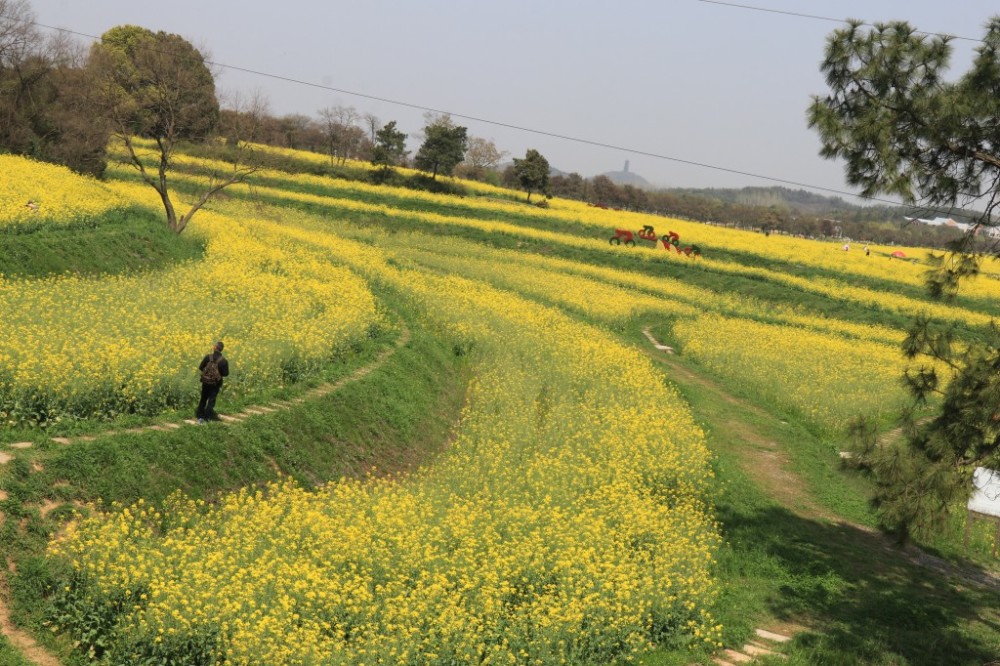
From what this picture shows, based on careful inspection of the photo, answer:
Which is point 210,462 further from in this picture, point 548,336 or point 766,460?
point 548,336

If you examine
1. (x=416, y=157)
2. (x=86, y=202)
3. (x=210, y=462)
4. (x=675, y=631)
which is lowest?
(x=675, y=631)

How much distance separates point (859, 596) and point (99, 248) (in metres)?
20.9

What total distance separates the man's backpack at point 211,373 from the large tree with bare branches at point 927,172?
1009 cm

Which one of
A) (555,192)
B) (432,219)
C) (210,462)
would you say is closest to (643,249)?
(432,219)

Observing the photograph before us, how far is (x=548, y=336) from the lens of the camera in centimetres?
2778

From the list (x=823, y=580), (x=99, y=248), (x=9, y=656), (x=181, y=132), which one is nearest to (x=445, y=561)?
(x=9, y=656)

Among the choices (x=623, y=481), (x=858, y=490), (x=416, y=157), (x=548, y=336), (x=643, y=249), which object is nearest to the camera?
(x=623, y=481)

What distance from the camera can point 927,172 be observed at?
1238cm

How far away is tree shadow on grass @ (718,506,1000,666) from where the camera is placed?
11938 millimetres

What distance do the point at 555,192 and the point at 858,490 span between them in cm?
10930

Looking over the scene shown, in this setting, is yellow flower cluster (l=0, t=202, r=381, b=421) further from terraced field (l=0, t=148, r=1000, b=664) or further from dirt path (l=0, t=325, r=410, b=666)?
dirt path (l=0, t=325, r=410, b=666)

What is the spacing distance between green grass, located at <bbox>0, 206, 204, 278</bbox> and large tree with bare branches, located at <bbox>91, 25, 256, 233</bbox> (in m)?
2.15

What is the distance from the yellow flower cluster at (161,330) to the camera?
1308 cm

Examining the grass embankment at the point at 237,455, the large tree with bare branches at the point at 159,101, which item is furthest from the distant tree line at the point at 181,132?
the grass embankment at the point at 237,455
